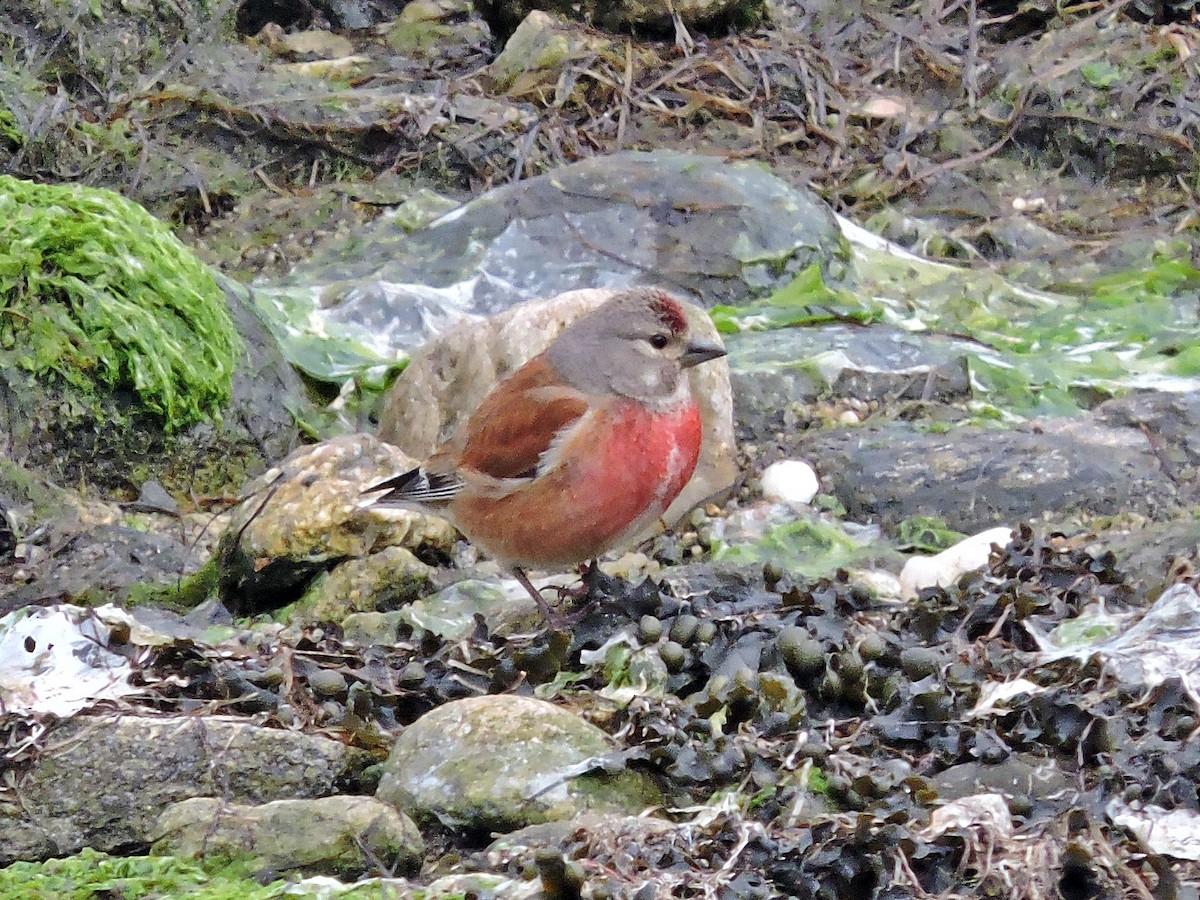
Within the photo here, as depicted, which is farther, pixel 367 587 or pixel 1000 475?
pixel 1000 475

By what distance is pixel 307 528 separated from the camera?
17.4ft

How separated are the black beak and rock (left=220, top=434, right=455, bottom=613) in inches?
46.1

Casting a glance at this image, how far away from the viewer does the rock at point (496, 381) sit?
640 centimetres

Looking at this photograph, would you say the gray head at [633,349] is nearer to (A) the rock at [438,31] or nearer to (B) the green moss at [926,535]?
(B) the green moss at [926,535]

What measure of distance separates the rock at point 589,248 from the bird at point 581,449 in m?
2.93

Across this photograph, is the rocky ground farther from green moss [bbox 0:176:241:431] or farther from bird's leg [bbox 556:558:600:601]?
green moss [bbox 0:176:241:431]

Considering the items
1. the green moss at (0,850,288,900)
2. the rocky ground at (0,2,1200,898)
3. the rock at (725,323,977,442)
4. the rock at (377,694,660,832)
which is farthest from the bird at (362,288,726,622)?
the rock at (725,323,977,442)

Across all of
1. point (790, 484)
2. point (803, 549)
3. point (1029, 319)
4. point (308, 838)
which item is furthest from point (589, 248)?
point (308, 838)

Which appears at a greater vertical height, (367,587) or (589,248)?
(367,587)

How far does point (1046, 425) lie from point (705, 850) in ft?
12.5

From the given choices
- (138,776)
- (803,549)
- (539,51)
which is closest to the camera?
(138,776)

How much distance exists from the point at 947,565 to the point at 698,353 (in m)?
1.03

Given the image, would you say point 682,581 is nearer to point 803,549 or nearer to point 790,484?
point 803,549

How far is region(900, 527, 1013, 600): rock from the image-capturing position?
4945 millimetres
